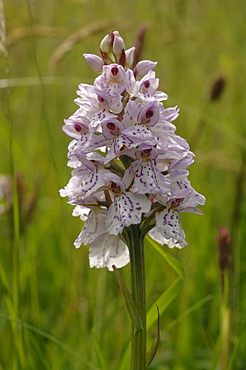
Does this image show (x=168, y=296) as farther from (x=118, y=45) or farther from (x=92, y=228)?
(x=118, y=45)

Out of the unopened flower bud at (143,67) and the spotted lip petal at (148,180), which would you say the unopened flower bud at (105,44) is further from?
the spotted lip petal at (148,180)

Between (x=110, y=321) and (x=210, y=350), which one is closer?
(x=210, y=350)

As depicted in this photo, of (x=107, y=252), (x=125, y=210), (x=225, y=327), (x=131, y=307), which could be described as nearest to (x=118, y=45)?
(x=125, y=210)

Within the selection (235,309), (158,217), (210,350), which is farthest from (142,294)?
(235,309)

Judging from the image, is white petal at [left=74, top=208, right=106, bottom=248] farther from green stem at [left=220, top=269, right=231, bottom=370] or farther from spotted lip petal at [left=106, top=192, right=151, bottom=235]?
green stem at [left=220, top=269, right=231, bottom=370]

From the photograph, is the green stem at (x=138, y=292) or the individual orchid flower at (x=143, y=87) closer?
the green stem at (x=138, y=292)

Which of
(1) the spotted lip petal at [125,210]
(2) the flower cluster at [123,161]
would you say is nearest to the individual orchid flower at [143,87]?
(2) the flower cluster at [123,161]

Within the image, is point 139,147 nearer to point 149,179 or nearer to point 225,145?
point 149,179

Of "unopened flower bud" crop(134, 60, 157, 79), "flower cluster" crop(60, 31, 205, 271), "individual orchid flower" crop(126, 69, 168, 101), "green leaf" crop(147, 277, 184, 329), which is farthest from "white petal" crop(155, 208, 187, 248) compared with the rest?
"unopened flower bud" crop(134, 60, 157, 79)
